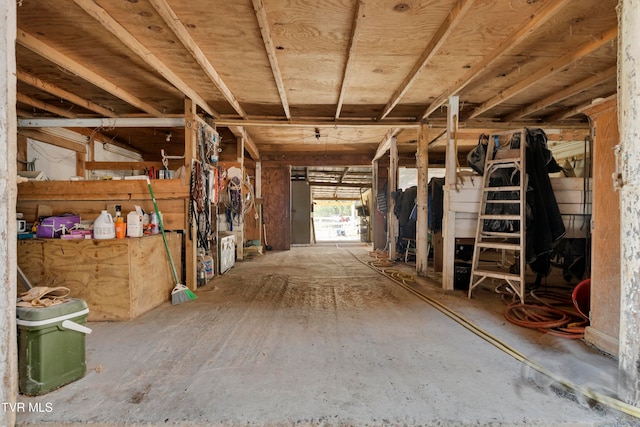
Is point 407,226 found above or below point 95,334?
above

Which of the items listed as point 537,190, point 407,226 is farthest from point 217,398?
point 407,226

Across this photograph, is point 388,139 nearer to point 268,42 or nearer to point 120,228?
point 268,42

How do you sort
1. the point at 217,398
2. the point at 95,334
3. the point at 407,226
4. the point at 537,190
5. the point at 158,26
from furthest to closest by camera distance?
the point at 407,226 → the point at 537,190 → the point at 158,26 → the point at 95,334 → the point at 217,398

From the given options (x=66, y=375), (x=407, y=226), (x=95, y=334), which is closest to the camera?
(x=66, y=375)

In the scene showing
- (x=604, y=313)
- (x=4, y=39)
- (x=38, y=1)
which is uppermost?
(x=38, y=1)

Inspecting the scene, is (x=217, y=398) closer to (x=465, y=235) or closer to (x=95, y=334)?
(x=95, y=334)

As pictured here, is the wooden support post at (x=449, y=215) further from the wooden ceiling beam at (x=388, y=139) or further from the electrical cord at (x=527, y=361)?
the wooden ceiling beam at (x=388, y=139)

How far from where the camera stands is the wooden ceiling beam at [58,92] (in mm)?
3303

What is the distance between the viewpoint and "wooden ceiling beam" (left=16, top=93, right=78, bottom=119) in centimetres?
390

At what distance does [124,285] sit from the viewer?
2693 millimetres

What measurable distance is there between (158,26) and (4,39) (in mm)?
1436

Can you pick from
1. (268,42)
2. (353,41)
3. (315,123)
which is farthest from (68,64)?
(315,123)

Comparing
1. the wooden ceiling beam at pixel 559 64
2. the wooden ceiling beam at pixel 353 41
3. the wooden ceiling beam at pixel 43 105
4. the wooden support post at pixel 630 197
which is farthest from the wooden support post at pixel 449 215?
the wooden ceiling beam at pixel 43 105

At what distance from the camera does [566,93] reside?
12.9 feet
